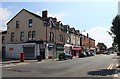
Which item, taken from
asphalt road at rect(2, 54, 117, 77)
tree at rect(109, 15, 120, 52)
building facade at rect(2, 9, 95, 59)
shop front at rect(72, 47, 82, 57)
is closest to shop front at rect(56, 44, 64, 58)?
building facade at rect(2, 9, 95, 59)

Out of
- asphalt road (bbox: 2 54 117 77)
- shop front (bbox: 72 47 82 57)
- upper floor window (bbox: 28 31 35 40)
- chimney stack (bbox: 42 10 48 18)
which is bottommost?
asphalt road (bbox: 2 54 117 77)

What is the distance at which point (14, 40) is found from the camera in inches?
2399

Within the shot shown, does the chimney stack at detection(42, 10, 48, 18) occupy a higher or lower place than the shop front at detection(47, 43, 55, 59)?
higher

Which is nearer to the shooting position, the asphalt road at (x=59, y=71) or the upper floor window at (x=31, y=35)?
the asphalt road at (x=59, y=71)

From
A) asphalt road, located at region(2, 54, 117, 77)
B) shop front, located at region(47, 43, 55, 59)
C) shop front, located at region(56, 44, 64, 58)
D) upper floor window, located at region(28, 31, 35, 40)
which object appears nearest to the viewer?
asphalt road, located at region(2, 54, 117, 77)

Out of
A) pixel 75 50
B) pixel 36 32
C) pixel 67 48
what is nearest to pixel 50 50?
pixel 36 32

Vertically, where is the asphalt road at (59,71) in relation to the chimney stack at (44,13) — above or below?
below

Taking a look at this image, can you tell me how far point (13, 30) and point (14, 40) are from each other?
7.73 ft

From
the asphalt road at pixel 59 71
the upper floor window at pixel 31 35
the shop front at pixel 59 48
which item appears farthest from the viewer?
the shop front at pixel 59 48

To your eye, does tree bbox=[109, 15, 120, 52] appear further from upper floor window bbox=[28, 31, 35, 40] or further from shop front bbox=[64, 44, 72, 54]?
shop front bbox=[64, 44, 72, 54]

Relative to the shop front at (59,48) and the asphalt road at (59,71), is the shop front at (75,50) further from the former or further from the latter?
the asphalt road at (59,71)

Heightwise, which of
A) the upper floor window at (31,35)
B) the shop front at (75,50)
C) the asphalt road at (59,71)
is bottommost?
the asphalt road at (59,71)

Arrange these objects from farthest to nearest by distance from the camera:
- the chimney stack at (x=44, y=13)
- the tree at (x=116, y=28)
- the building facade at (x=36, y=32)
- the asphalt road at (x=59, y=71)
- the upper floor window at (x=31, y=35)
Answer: the chimney stack at (x=44, y=13), the upper floor window at (x=31, y=35), the building facade at (x=36, y=32), the tree at (x=116, y=28), the asphalt road at (x=59, y=71)

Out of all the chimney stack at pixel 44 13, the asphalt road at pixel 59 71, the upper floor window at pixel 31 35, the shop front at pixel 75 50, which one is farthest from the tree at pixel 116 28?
the shop front at pixel 75 50
